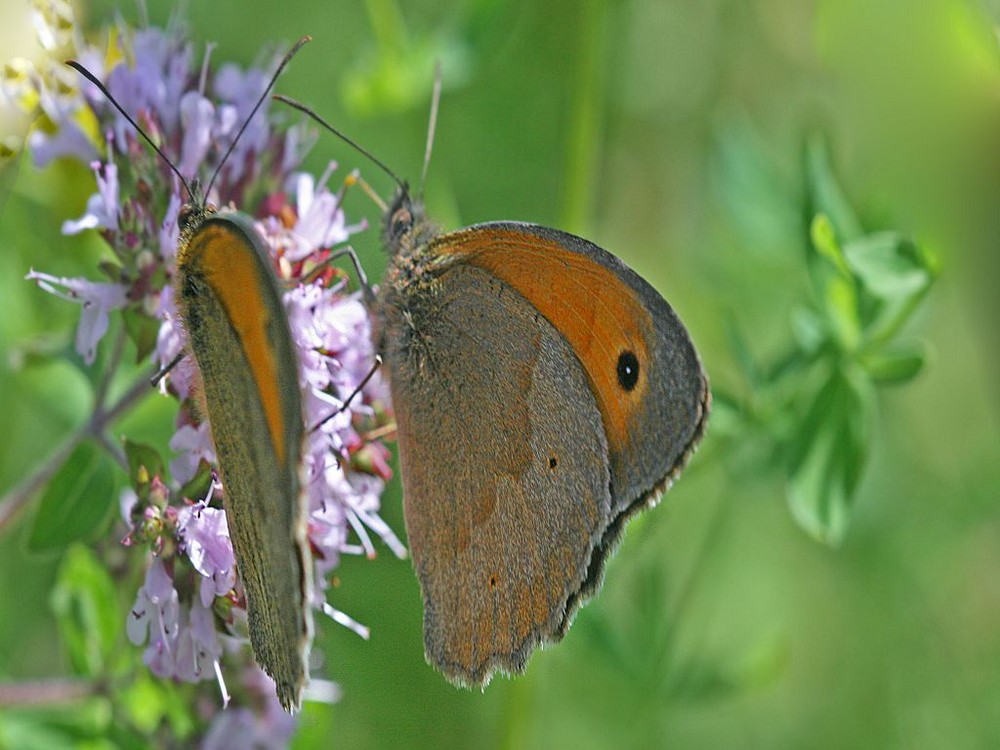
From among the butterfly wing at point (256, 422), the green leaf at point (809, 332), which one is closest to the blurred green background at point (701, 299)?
the green leaf at point (809, 332)

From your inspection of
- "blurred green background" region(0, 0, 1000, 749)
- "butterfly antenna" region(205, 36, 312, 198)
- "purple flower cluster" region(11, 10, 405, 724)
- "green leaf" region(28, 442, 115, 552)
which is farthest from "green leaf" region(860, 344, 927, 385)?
"green leaf" region(28, 442, 115, 552)

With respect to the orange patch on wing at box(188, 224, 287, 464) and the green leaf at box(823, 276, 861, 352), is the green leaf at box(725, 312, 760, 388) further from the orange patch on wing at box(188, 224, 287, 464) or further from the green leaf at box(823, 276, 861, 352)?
the orange patch on wing at box(188, 224, 287, 464)

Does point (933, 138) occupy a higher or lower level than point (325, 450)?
higher

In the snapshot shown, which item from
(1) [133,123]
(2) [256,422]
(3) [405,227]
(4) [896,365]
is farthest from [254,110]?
(4) [896,365]

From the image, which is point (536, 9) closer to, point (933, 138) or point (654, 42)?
point (654, 42)

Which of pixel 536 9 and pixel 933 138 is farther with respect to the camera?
pixel 536 9

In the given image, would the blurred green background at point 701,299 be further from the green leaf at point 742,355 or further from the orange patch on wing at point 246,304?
the orange patch on wing at point 246,304

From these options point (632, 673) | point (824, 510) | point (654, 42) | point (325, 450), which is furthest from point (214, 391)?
point (654, 42)
